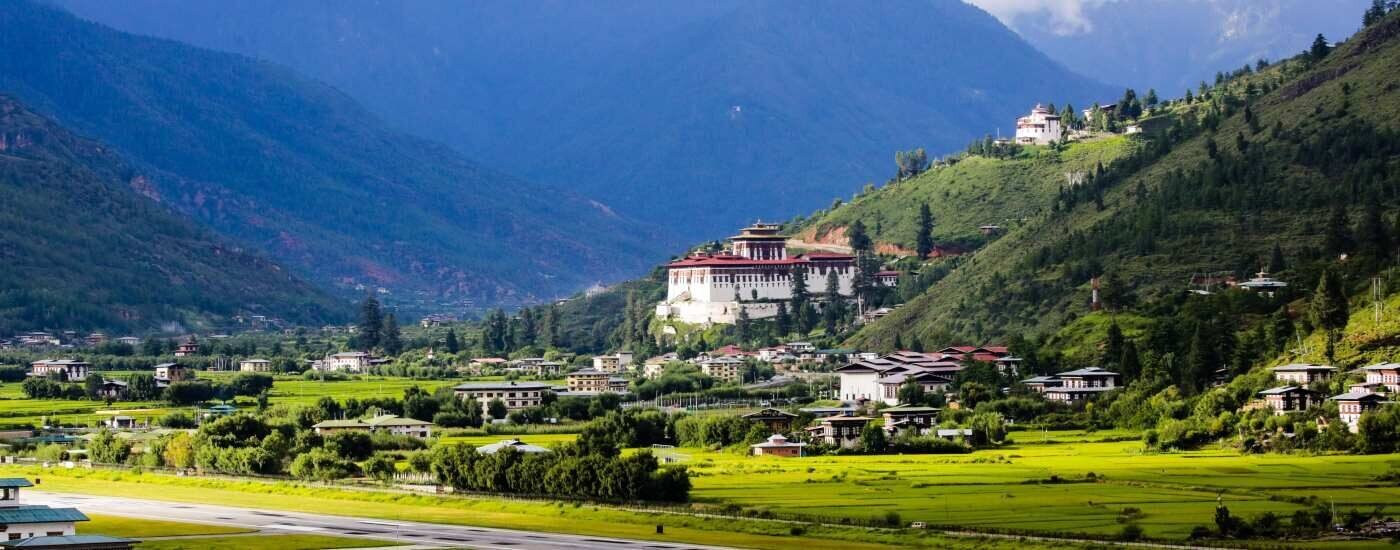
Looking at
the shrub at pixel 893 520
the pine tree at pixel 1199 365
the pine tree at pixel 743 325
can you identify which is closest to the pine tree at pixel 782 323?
the pine tree at pixel 743 325

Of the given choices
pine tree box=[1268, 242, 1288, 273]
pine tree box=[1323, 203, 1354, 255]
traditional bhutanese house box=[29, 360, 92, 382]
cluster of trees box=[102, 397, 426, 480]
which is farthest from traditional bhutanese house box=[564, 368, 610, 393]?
pine tree box=[1323, 203, 1354, 255]

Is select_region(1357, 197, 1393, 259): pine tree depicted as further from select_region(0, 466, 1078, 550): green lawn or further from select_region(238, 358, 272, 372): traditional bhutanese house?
select_region(238, 358, 272, 372): traditional bhutanese house

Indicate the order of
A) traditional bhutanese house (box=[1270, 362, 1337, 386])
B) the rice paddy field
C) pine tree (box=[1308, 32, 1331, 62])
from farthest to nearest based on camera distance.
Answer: pine tree (box=[1308, 32, 1331, 62])
the rice paddy field
traditional bhutanese house (box=[1270, 362, 1337, 386])

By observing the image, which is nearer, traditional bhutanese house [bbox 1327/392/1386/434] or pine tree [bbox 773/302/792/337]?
traditional bhutanese house [bbox 1327/392/1386/434]

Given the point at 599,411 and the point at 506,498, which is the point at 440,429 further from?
the point at 506,498

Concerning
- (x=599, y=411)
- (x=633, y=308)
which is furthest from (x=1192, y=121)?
(x=599, y=411)

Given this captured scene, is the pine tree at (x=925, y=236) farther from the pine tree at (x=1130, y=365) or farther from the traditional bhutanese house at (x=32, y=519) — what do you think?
the traditional bhutanese house at (x=32, y=519)
